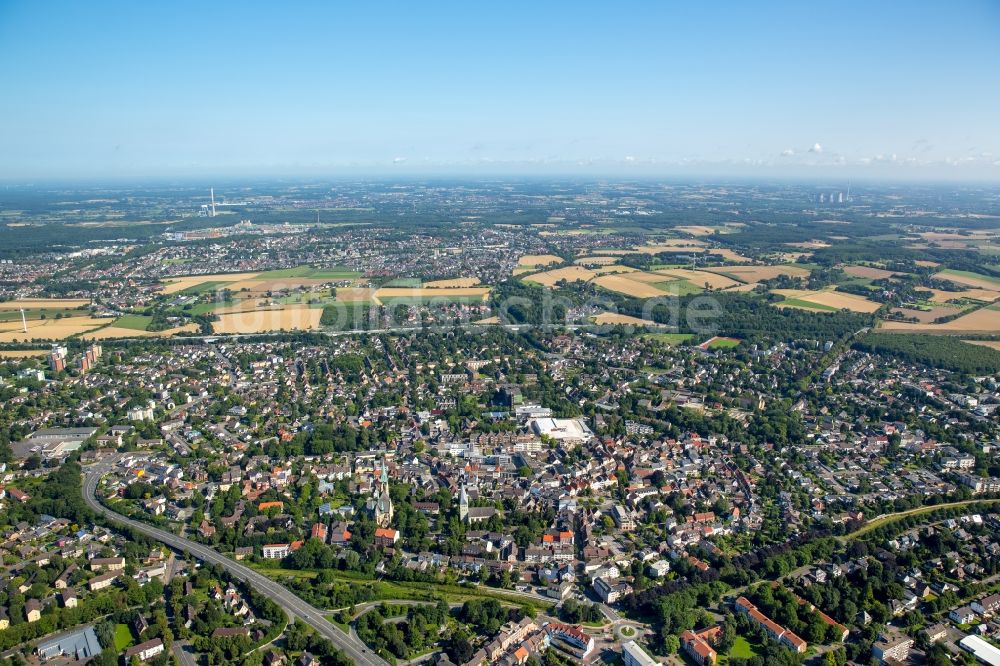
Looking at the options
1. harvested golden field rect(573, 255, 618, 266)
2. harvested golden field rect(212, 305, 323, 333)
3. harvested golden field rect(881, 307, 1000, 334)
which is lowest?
harvested golden field rect(881, 307, 1000, 334)

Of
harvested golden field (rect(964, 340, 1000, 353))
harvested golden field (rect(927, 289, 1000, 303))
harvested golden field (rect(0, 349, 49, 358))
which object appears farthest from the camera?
harvested golden field (rect(927, 289, 1000, 303))

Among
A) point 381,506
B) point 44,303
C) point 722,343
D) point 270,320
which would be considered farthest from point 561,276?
point 381,506

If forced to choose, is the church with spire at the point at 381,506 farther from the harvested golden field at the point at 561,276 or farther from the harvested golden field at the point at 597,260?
the harvested golden field at the point at 597,260

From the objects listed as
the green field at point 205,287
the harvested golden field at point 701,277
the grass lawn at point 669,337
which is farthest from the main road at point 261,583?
the harvested golden field at point 701,277

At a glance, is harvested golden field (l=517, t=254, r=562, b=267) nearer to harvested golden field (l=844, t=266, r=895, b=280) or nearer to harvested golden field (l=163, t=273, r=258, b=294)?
harvested golden field (l=163, t=273, r=258, b=294)

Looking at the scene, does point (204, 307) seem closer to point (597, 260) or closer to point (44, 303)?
point (44, 303)

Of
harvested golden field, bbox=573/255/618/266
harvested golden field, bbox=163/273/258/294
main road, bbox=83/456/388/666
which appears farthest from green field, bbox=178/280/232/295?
main road, bbox=83/456/388/666

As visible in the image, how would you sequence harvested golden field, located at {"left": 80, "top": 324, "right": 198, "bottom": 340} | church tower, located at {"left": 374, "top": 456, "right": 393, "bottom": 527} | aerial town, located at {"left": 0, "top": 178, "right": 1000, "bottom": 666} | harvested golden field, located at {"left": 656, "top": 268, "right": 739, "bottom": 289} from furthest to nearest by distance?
harvested golden field, located at {"left": 656, "top": 268, "right": 739, "bottom": 289} < harvested golden field, located at {"left": 80, "top": 324, "right": 198, "bottom": 340} < church tower, located at {"left": 374, "top": 456, "right": 393, "bottom": 527} < aerial town, located at {"left": 0, "top": 178, "right": 1000, "bottom": 666}

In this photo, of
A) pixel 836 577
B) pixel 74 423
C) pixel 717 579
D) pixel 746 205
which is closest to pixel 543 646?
pixel 717 579
